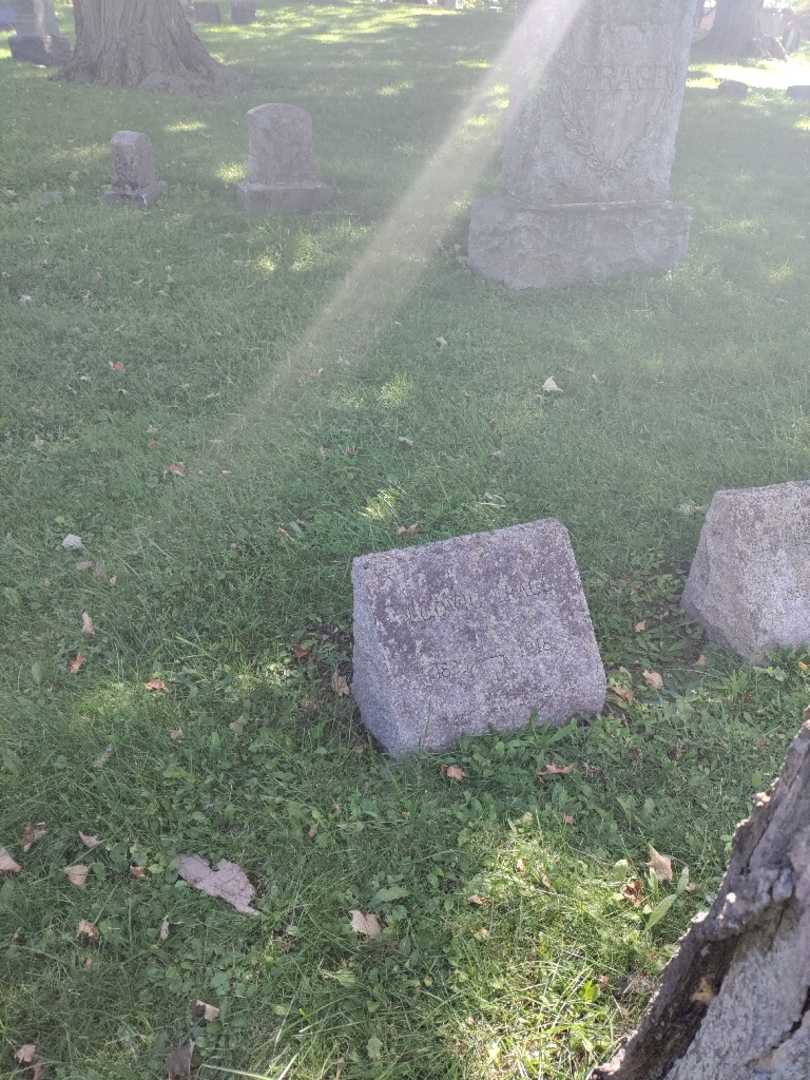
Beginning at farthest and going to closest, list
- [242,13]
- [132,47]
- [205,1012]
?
[242,13]
[132,47]
[205,1012]

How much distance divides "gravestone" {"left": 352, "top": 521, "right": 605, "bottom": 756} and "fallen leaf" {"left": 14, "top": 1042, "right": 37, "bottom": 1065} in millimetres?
1446

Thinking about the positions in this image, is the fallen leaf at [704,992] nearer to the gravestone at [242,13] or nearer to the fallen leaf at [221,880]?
the fallen leaf at [221,880]

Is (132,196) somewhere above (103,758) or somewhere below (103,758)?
above

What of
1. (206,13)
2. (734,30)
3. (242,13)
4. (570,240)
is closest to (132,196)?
(570,240)

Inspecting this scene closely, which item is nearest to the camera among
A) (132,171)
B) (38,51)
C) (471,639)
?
(471,639)

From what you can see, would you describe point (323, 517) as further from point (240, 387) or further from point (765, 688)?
point (765, 688)

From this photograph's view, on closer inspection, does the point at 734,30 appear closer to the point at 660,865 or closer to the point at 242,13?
the point at 242,13

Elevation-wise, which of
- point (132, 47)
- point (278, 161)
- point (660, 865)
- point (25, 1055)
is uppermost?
point (132, 47)

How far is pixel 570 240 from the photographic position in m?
7.07

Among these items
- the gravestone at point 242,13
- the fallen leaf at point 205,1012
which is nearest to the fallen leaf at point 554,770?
the fallen leaf at point 205,1012

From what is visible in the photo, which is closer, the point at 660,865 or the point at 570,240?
the point at 660,865

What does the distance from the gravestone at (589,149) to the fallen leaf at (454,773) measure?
505cm

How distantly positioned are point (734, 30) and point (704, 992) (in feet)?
77.8

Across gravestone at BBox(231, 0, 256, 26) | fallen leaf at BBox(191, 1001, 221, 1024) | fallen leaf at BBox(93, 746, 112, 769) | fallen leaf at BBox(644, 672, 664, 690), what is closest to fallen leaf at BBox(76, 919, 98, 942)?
fallen leaf at BBox(191, 1001, 221, 1024)
